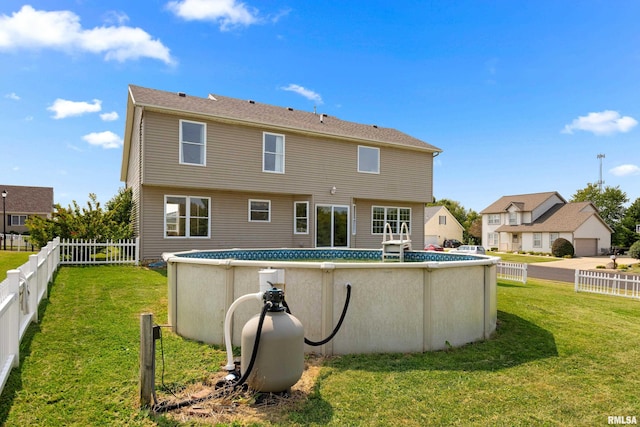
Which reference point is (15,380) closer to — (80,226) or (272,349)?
(272,349)

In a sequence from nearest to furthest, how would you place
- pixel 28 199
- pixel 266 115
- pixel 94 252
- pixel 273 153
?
pixel 94 252 < pixel 273 153 < pixel 266 115 < pixel 28 199

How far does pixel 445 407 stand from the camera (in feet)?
11.7

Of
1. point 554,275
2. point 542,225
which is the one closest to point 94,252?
point 554,275

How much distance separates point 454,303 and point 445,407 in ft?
6.59

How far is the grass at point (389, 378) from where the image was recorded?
337 cm

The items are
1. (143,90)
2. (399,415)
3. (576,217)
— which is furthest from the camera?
(576,217)

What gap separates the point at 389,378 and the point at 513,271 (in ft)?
44.7

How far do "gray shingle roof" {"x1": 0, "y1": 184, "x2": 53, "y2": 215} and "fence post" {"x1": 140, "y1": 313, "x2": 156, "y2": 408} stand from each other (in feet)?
158

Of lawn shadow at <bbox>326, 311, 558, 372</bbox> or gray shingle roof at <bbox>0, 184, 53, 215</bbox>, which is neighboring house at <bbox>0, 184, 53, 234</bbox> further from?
lawn shadow at <bbox>326, 311, 558, 372</bbox>

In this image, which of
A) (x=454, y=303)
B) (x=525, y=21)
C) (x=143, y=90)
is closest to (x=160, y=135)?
(x=143, y=90)

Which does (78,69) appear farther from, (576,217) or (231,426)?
(576,217)

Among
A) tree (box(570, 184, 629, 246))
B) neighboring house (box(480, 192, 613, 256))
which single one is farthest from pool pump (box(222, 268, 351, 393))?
tree (box(570, 184, 629, 246))

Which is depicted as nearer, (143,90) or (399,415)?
(399,415)

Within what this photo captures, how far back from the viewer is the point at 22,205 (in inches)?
1639
